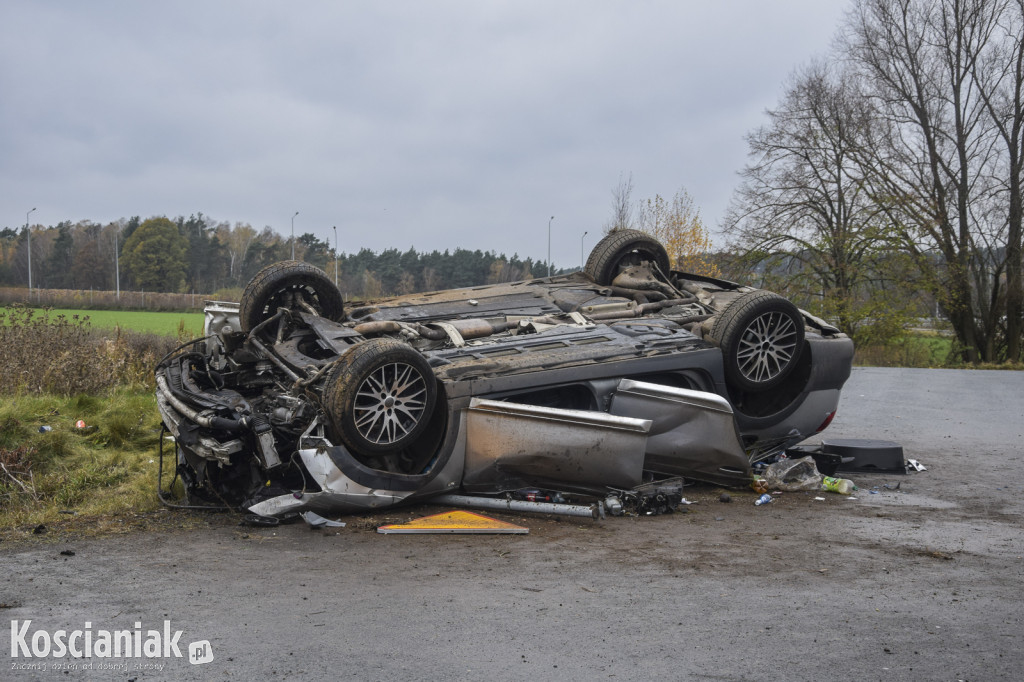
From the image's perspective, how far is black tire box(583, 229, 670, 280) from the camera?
9875 mm

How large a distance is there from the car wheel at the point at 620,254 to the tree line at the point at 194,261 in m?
30.7

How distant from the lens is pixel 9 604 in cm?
422

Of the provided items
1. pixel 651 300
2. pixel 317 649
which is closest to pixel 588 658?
pixel 317 649

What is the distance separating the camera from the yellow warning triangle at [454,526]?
595 cm

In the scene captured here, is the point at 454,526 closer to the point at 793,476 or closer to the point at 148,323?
the point at 793,476

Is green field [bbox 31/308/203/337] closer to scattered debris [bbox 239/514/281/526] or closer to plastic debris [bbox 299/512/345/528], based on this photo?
scattered debris [bbox 239/514/281/526]

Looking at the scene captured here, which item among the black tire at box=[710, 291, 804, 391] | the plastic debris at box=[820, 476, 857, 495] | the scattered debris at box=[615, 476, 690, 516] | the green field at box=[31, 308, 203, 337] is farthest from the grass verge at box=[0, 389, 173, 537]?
the plastic debris at box=[820, 476, 857, 495]

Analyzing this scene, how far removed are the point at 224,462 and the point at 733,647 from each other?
3898 mm

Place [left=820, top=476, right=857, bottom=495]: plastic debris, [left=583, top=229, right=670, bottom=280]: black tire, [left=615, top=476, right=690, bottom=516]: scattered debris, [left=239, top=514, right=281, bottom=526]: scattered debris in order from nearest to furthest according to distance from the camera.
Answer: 1. [left=239, top=514, right=281, bottom=526]: scattered debris
2. [left=615, top=476, right=690, bottom=516]: scattered debris
3. [left=820, top=476, right=857, bottom=495]: plastic debris
4. [left=583, top=229, right=670, bottom=280]: black tire

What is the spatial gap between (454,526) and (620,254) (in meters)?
4.81

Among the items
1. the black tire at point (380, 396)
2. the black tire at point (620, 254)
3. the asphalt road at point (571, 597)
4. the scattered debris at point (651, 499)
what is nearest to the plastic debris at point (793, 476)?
the asphalt road at point (571, 597)

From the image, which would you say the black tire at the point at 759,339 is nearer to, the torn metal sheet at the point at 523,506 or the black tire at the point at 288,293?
the torn metal sheet at the point at 523,506

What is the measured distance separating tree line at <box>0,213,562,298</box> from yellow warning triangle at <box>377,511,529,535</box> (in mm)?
34476

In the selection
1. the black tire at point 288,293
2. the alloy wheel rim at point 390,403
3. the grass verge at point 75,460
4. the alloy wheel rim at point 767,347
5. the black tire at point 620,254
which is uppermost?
the black tire at point 620,254
